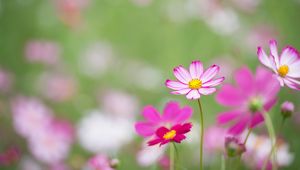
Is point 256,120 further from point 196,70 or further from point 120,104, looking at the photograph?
point 120,104

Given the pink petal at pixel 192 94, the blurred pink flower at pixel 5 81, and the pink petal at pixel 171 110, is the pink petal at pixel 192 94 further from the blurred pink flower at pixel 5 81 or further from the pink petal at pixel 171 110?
the blurred pink flower at pixel 5 81

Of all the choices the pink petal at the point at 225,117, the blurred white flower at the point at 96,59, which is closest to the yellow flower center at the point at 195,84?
the pink petal at the point at 225,117

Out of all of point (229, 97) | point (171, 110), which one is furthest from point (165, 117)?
point (229, 97)

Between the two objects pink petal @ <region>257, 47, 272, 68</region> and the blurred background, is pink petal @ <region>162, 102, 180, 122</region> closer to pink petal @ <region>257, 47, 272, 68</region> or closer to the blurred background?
pink petal @ <region>257, 47, 272, 68</region>

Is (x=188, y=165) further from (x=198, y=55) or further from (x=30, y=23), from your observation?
(x=30, y=23)

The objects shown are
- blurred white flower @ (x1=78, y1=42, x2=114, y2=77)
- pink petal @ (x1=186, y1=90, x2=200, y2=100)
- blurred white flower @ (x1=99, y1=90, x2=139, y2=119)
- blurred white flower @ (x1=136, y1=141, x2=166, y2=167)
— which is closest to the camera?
pink petal @ (x1=186, y1=90, x2=200, y2=100)

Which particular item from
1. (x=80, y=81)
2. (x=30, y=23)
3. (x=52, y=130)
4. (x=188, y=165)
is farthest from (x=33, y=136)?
(x=30, y=23)

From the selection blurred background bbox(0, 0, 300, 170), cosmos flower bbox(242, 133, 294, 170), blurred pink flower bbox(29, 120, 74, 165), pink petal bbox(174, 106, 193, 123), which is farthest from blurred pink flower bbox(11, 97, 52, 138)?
pink petal bbox(174, 106, 193, 123)
